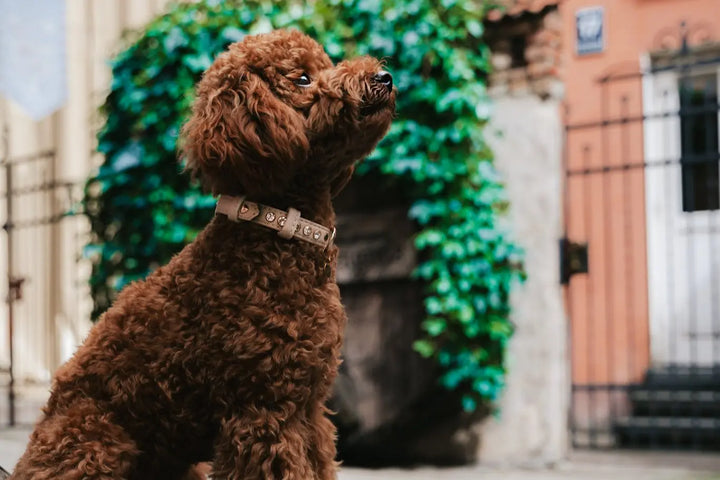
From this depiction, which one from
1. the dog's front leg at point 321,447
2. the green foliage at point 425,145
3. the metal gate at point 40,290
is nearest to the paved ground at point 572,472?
the green foliage at point 425,145

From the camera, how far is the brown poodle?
74.9 inches

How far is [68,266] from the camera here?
7590mm

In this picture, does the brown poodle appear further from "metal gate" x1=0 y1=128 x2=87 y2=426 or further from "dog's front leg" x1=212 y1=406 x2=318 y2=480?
"metal gate" x1=0 y1=128 x2=87 y2=426

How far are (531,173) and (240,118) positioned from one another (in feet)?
8.67

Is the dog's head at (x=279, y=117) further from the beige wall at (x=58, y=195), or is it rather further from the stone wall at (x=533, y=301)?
the beige wall at (x=58, y=195)

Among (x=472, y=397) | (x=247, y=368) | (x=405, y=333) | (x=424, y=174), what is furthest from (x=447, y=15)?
(x=247, y=368)

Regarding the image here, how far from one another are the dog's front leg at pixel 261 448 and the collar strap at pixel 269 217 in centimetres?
44

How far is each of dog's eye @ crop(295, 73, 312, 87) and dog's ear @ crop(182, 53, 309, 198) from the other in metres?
0.09

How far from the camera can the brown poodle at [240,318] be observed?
1902mm

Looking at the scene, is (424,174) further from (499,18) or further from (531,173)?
(499,18)

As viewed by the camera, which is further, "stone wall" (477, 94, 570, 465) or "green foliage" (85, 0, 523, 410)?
"stone wall" (477, 94, 570, 465)

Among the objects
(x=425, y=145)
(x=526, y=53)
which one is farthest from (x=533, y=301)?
(x=526, y=53)

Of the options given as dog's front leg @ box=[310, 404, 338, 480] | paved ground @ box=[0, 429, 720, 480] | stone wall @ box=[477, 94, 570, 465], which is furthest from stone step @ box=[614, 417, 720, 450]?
dog's front leg @ box=[310, 404, 338, 480]

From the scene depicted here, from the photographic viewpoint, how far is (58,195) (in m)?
7.78
